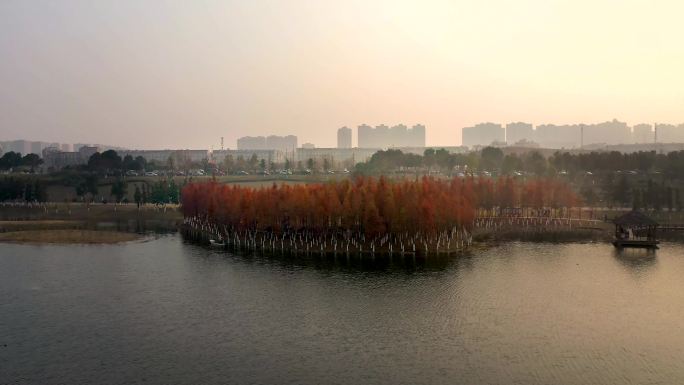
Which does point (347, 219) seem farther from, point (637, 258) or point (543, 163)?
point (543, 163)

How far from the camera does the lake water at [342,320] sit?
1978 cm

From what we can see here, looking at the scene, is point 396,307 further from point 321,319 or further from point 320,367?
point 320,367

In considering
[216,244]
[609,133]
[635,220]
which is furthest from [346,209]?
[609,133]

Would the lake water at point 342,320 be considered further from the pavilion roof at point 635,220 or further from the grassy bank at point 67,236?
the grassy bank at point 67,236

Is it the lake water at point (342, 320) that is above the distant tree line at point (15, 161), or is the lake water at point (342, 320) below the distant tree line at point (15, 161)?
below

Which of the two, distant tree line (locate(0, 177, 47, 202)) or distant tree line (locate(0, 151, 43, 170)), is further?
distant tree line (locate(0, 151, 43, 170))

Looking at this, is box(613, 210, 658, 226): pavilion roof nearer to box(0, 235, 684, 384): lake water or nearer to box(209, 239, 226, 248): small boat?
box(0, 235, 684, 384): lake water

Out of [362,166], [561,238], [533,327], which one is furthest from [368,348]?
[362,166]

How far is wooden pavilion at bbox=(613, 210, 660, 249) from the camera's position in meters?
42.3

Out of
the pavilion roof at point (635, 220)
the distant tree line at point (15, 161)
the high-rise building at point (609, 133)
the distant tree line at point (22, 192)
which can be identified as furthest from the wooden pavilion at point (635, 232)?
the high-rise building at point (609, 133)

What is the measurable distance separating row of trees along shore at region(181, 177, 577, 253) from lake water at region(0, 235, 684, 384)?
12.5ft

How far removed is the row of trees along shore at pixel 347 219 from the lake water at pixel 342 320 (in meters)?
3.80

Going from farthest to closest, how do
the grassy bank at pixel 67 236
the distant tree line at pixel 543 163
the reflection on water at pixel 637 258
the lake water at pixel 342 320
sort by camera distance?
the distant tree line at pixel 543 163 < the grassy bank at pixel 67 236 < the reflection on water at pixel 637 258 < the lake water at pixel 342 320

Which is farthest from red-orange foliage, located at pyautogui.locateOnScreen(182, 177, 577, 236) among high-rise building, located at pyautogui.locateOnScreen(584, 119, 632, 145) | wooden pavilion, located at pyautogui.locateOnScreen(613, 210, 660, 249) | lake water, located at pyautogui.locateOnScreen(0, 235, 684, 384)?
high-rise building, located at pyautogui.locateOnScreen(584, 119, 632, 145)
